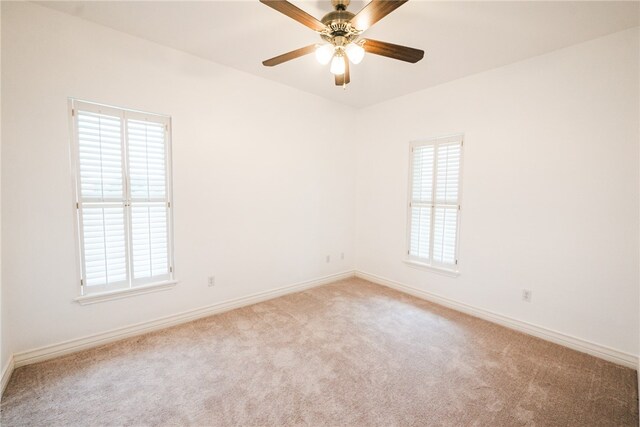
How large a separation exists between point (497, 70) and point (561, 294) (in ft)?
7.74

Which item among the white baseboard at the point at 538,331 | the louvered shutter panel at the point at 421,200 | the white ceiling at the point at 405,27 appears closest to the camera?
the white ceiling at the point at 405,27

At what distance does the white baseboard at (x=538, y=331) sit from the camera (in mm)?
2344

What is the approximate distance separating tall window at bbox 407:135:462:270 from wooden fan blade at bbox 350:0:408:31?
2112mm

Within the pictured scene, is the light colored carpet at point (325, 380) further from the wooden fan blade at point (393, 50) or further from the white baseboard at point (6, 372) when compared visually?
the wooden fan blade at point (393, 50)

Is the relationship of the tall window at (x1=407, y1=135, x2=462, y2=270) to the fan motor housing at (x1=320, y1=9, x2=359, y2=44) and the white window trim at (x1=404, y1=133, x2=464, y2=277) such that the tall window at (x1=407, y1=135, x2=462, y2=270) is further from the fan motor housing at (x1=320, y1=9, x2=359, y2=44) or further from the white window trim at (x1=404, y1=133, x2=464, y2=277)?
the fan motor housing at (x1=320, y1=9, x2=359, y2=44)

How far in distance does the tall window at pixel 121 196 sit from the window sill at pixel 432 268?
9.81ft

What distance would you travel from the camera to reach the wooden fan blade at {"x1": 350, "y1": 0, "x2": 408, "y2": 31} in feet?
4.93

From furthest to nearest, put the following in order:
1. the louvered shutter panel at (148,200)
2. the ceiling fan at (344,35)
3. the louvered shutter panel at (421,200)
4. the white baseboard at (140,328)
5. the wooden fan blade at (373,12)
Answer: the louvered shutter panel at (421,200) < the louvered shutter panel at (148,200) < the white baseboard at (140,328) < the ceiling fan at (344,35) < the wooden fan blade at (373,12)

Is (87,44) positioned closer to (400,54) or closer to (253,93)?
(253,93)

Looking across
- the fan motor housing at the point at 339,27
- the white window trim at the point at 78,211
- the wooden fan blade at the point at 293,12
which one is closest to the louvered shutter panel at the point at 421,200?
the fan motor housing at the point at 339,27

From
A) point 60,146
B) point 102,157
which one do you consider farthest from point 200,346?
point 60,146

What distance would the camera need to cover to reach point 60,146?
2.24 meters

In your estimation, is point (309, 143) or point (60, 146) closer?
point (60, 146)

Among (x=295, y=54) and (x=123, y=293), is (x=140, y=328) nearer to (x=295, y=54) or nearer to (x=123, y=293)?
(x=123, y=293)
